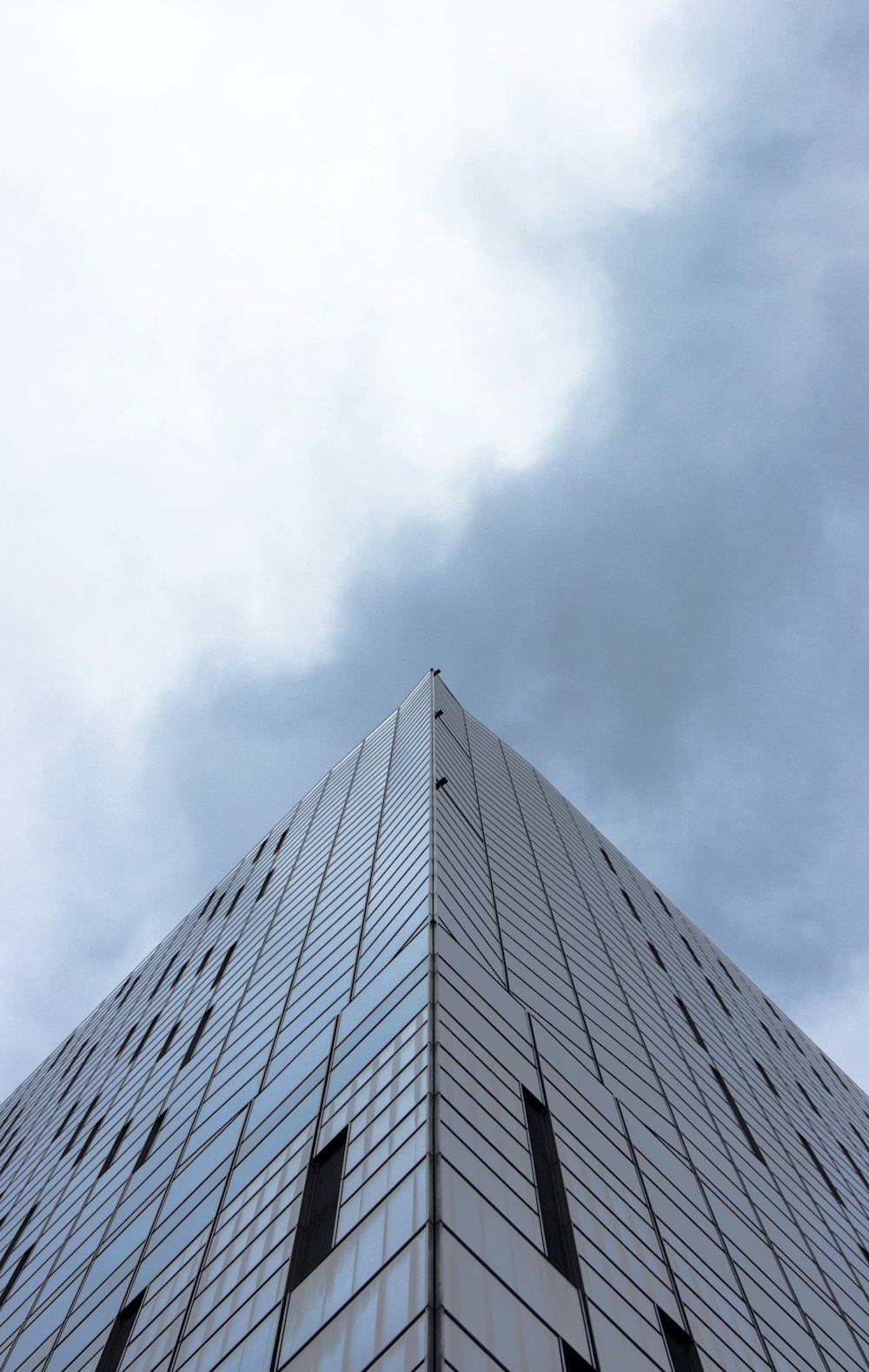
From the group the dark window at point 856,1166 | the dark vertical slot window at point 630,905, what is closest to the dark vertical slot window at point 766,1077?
the dark window at point 856,1166

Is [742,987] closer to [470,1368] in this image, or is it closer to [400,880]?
[400,880]

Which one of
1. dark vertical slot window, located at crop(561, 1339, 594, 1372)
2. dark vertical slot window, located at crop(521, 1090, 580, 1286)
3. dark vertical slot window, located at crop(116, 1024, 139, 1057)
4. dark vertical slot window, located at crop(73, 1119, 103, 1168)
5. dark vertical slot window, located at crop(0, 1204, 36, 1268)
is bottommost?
dark vertical slot window, located at crop(561, 1339, 594, 1372)

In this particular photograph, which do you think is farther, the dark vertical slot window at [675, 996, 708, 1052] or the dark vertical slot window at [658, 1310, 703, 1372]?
the dark vertical slot window at [675, 996, 708, 1052]

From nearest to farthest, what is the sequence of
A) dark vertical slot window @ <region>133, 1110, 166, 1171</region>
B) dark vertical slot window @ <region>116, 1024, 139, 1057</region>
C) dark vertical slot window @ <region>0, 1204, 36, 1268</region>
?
dark vertical slot window @ <region>133, 1110, 166, 1171</region> < dark vertical slot window @ <region>0, 1204, 36, 1268</region> < dark vertical slot window @ <region>116, 1024, 139, 1057</region>

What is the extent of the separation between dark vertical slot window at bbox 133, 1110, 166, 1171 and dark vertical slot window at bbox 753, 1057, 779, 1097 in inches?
1081

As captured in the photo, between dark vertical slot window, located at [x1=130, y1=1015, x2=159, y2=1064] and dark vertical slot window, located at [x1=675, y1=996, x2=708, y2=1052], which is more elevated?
dark vertical slot window, located at [x1=130, y1=1015, x2=159, y2=1064]

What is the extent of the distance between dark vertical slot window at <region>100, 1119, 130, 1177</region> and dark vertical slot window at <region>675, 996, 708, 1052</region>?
74.4 ft

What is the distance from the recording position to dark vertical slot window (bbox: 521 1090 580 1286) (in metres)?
15.6

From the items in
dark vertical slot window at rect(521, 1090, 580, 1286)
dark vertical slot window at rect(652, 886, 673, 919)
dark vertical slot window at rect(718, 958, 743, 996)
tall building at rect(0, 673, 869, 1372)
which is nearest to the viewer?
tall building at rect(0, 673, 869, 1372)

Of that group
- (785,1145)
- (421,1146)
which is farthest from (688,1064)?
(421,1146)

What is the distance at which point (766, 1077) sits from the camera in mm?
43812

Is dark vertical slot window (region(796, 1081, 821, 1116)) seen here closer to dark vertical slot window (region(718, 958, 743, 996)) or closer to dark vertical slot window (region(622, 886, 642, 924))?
dark vertical slot window (region(718, 958, 743, 996))

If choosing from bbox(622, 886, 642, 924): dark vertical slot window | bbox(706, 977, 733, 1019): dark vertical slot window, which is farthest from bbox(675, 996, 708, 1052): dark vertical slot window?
bbox(706, 977, 733, 1019): dark vertical slot window

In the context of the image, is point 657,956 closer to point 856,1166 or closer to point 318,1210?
point 856,1166
